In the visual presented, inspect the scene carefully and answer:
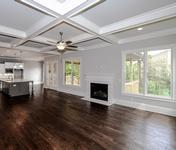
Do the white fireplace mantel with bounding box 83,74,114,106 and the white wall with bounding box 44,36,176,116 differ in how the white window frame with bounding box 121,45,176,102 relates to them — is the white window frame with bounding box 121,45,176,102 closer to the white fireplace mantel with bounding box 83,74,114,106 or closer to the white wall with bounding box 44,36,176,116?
the white wall with bounding box 44,36,176,116

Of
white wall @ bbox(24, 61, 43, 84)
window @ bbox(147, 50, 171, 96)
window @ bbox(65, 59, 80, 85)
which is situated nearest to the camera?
window @ bbox(147, 50, 171, 96)

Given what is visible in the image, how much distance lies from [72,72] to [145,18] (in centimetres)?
539

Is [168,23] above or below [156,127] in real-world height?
above

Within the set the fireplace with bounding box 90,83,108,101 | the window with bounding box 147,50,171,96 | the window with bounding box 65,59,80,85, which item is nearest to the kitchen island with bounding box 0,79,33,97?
the window with bounding box 65,59,80,85

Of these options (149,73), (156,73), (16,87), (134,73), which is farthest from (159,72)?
(16,87)

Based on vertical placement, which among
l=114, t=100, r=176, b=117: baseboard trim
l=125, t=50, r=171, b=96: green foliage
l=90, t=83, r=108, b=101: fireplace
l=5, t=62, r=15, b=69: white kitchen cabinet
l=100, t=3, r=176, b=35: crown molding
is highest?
l=100, t=3, r=176, b=35: crown molding

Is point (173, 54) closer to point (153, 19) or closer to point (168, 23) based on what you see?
point (168, 23)

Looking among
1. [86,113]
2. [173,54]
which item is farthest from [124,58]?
[86,113]

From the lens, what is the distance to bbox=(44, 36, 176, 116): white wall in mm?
4129

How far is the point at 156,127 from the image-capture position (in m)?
3.11

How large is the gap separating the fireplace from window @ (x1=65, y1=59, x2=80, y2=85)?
1.47m

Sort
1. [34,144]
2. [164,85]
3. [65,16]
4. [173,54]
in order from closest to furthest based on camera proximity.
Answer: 1. [34,144]
2. [65,16]
3. [173,54]
4. [164,85]

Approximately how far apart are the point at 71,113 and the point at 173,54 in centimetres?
398

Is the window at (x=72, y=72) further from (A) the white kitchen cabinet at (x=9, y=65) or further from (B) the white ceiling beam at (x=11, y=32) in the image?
(A) the white kitchen cabinet at (x=9, y=65)
